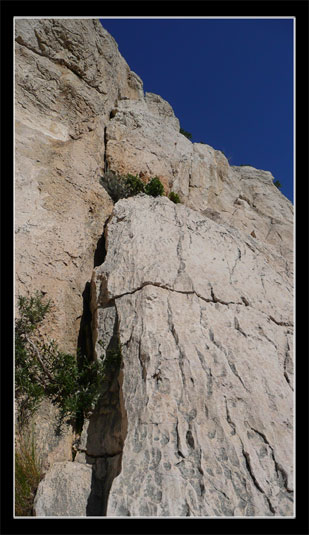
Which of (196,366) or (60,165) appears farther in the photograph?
(60,165)

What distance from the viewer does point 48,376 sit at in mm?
6094

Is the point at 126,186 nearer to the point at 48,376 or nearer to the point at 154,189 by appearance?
the point at 154,189

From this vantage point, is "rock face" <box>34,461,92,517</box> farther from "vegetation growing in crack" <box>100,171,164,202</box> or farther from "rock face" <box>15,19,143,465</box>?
"vegetation growing in crack" <box>100,171,164,202</box>

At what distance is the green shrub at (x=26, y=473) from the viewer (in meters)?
4.61

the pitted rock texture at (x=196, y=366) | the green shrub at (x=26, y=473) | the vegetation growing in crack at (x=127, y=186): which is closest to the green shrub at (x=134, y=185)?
the vegetation growing in crack at (x=127, y=186)

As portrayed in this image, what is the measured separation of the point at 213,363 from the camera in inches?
227

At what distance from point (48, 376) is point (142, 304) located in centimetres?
213

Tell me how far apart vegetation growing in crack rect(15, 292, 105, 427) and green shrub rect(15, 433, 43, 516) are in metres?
0.38

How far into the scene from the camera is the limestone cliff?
450 cm

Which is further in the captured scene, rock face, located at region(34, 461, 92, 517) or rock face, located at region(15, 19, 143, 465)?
rock face, located at region(15, 19, 143, 465)

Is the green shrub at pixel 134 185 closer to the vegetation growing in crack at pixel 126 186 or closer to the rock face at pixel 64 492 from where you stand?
the vegetation growing in crack at pixel 126 186

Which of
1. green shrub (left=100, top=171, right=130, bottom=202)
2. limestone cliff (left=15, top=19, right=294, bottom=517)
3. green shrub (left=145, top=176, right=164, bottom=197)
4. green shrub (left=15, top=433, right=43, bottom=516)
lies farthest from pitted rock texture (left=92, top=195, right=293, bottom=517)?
green shrub (left=15, top=433, right=43, bottom=516)

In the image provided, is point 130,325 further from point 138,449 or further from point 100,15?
point 100,15

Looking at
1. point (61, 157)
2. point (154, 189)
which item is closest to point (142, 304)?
point (154, 189)
